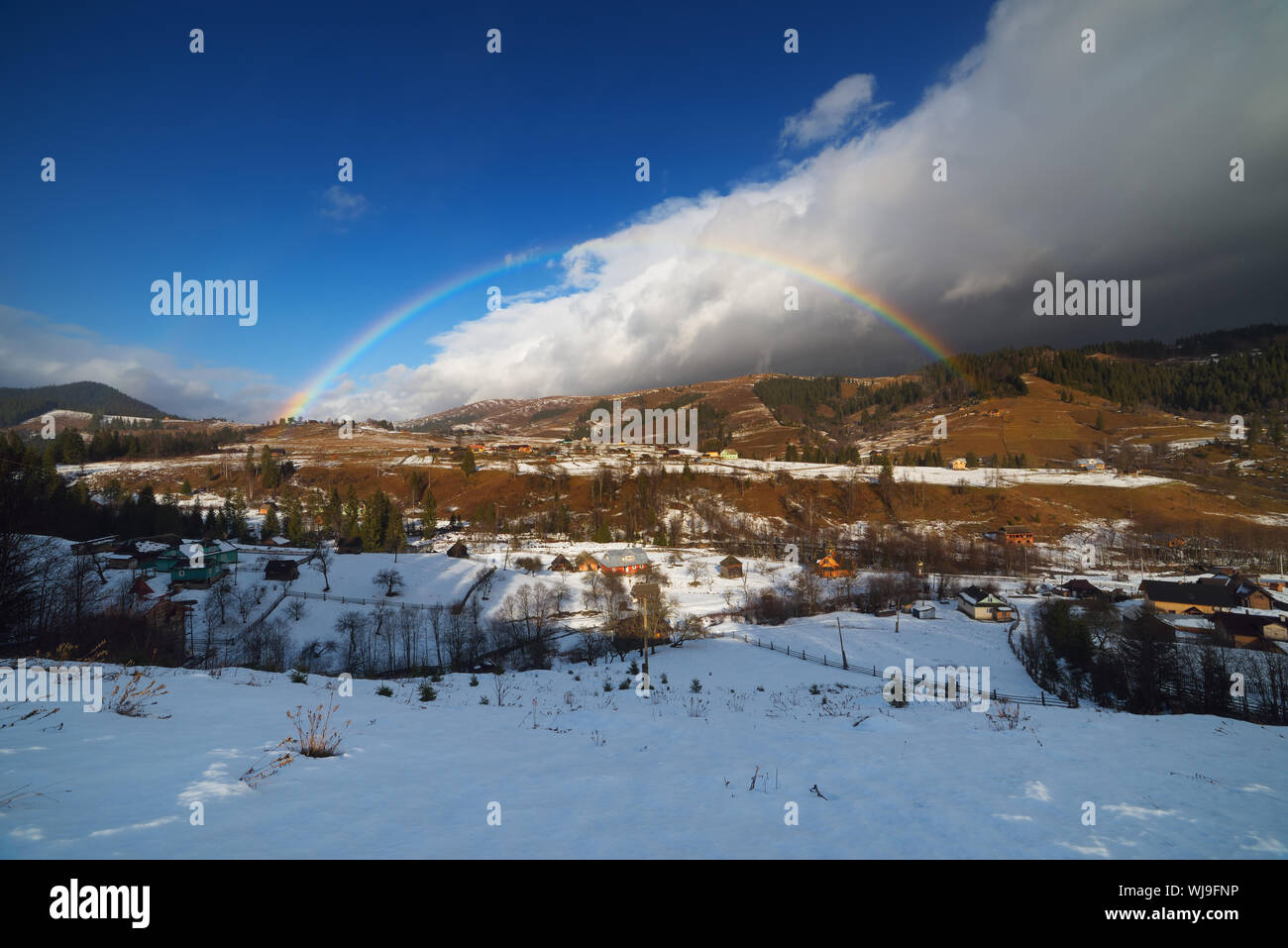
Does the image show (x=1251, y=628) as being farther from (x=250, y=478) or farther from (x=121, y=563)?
(x=250, y=478)

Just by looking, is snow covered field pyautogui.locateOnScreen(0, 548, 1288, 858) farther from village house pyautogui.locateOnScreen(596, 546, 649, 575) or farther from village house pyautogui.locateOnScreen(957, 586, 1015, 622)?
village house pyautogui.locateOnScreen(596, 546, 649, 575)

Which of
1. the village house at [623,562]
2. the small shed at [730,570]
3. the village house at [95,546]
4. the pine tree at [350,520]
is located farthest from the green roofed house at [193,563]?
the small shed at [730,570]

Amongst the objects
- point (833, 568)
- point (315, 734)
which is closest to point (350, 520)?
point (833, 568)

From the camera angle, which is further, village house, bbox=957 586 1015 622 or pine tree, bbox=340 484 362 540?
pine tree, bbox=340 484 362 540

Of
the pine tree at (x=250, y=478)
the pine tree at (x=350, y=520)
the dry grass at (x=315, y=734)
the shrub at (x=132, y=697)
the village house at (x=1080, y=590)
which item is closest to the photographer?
the dry grass at (x=315, y=734)

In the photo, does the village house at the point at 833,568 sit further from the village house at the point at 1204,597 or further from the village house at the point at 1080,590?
the village house at the point at 1204,597

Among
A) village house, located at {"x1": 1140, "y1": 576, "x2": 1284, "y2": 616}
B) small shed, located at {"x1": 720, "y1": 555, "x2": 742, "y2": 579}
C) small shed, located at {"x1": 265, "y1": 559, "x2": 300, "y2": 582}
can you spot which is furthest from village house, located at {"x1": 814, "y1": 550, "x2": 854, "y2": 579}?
small shed, located at {"x1": 265, "y1": 559, "x2": 300, "y2": 582}
